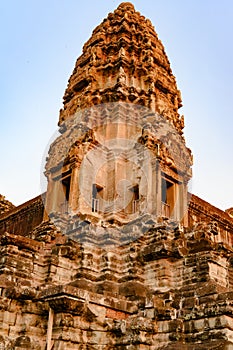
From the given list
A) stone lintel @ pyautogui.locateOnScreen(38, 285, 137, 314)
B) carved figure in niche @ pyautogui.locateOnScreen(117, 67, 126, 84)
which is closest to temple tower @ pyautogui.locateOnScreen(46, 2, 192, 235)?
carved figure in niche @ pyautogui.locateOnScreen(117, 67, 126, 84)

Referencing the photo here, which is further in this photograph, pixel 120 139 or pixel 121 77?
pixel 121 77

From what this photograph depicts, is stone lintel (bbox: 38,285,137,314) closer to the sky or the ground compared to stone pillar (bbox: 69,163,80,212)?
closer to the ground

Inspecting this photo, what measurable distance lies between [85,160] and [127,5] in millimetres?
10762

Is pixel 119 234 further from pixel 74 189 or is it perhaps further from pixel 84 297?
Answer: pixel 84 297

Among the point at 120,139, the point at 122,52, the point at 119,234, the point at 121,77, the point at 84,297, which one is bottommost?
the point at 84,297

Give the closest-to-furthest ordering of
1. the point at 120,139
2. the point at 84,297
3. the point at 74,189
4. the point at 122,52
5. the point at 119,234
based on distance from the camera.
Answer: the point at 84,297, the point at 119,234, the point at 74,189, the point at 120,139, the point at 122,52

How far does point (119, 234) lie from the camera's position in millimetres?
15070

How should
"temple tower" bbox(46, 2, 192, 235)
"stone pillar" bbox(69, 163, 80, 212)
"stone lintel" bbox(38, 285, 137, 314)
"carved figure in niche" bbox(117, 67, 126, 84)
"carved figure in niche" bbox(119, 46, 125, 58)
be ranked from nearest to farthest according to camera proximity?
A: "stone lintel" bbox(38, 285, 137, 314)
"stone pillar" bbox(69, 163, 80, 212)
"temple tower" bbox(46, 2, 192, 235)
"carved figure in niche" bbox(117, 67, 126, 84)
"carved figure in niche" bbox(119, 46, 125, 58)

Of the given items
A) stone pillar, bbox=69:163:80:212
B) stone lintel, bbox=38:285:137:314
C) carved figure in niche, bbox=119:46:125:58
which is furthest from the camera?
carved figure in niche, bbox=119:46:125:58

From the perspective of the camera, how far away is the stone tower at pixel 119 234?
36.9ft

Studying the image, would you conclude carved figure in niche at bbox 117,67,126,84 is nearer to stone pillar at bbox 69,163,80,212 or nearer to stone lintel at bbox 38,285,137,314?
stone pillar at bbox 69,163,80,212

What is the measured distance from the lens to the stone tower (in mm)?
11234

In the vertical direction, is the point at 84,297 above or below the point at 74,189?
below

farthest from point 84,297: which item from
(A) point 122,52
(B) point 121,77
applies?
(A) point 122,52
